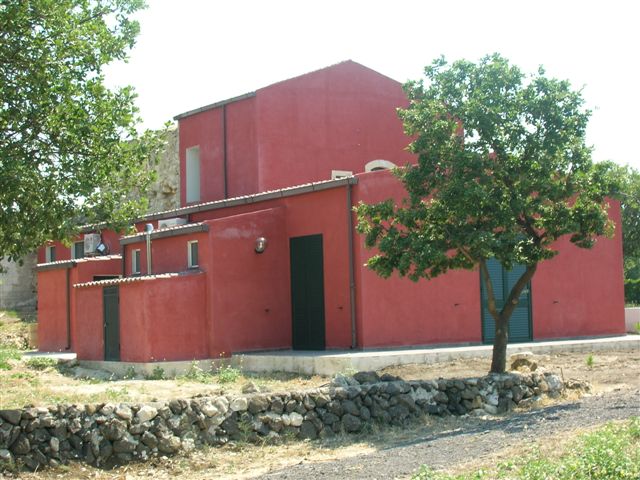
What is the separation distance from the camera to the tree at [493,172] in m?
15.4

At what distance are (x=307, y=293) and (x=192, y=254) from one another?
3.25 metres

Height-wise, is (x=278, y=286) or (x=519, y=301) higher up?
(x=278, y=286)

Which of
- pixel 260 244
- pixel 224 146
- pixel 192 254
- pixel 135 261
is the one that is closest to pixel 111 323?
pixel 192 254

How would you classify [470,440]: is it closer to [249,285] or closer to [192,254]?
[249,285]

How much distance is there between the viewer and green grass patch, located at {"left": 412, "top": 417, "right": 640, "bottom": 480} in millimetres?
8258

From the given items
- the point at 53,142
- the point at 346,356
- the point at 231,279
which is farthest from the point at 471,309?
the point at 53,142

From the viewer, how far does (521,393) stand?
51.3 ft

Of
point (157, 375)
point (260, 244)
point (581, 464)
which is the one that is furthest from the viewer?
point (260, 244)

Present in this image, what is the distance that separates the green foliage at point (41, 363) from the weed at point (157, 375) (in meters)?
3.76

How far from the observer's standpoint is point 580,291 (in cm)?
2509

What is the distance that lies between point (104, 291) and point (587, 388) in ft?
41.4

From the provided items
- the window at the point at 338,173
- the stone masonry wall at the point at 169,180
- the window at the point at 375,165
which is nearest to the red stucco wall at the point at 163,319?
the window at the point at 338,173

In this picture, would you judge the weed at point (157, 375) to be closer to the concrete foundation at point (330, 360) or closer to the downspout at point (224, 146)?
the concrete foundation at point (330, 360)

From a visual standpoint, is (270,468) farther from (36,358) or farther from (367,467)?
(36,358)
